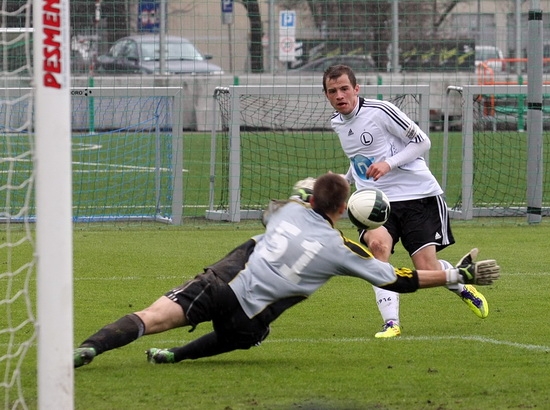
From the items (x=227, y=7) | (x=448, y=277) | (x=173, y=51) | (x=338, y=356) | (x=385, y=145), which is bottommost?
(x=338, y=356)

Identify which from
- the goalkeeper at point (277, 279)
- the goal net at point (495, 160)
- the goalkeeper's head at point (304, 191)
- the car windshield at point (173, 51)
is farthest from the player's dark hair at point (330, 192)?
the car windshield at point (173, 51)

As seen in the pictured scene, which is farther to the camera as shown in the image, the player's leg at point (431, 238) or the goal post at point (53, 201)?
the player's leg at point (431, 238)

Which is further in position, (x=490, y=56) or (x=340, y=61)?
(x=490, y=56)

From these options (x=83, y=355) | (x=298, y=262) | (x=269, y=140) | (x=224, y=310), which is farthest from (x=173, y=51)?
(x=83, y=355)

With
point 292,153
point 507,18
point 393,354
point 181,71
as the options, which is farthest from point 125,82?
point 393,354

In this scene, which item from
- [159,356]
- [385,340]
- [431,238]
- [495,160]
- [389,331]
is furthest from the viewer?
[495,160]

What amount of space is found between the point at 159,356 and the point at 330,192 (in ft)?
4.78

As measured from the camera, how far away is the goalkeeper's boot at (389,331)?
25.7 feet

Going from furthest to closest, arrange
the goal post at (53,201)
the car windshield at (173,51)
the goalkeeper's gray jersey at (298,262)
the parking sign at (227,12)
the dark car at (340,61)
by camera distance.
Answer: the dark car at (340,61)
the car windshield at (173,51)
the parking sign at (227,12)
the goalkeeper's gray jersey at (298,262)
the goal post at (53,201)

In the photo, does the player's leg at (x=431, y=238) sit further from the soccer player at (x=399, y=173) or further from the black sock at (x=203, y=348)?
the black sock at (x=203, y=348)

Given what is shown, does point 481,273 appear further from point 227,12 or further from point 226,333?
point 227,12

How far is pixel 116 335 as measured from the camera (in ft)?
21.8

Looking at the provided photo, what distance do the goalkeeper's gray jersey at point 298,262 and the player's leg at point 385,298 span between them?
4.14 feet

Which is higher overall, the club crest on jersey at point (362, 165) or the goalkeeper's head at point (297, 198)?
the club crest on jersey at point (362, 165)
